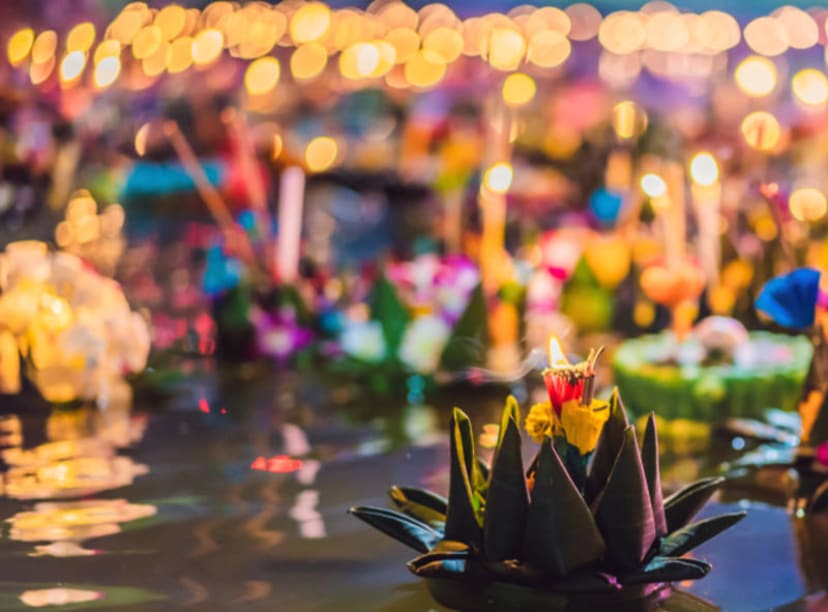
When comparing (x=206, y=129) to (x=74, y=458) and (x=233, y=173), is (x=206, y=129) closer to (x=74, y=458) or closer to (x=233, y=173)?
(x=233, y=173)

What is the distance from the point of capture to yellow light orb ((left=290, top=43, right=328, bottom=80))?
4.24 m

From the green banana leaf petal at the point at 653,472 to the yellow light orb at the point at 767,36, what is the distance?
3.76 meters

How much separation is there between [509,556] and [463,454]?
4.1 inches

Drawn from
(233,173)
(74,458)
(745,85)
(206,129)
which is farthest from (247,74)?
(74,458)

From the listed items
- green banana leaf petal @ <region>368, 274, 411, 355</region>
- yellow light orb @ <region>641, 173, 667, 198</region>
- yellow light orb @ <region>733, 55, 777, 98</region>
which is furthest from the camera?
yellow light orb @ <region>733, 55, 777, 98</region>

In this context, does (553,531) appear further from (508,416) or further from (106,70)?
(106,70)

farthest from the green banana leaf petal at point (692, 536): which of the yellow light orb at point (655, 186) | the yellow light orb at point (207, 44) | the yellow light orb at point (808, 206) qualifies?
the yellow light orb at point (207, 44)

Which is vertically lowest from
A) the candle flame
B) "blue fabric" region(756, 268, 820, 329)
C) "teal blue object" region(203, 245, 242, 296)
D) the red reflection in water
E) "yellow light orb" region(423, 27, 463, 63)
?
the red reflection in water

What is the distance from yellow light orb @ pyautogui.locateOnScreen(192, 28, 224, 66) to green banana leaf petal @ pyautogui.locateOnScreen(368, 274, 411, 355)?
1.71 meters

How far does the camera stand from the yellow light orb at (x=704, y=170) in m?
2.14

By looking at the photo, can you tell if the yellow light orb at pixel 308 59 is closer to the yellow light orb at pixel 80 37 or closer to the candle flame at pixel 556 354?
the yellow light orb at pixel 80 37

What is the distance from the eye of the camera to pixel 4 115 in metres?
3.21

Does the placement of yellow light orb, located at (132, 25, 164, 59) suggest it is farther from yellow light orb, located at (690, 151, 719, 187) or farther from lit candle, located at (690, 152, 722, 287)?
yellow light orb, located at (690, 151, 719, 187)

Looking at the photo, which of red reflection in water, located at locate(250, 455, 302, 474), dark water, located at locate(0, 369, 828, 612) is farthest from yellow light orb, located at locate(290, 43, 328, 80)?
red reflection in water, located at locate(250, 455, 302, 474)
